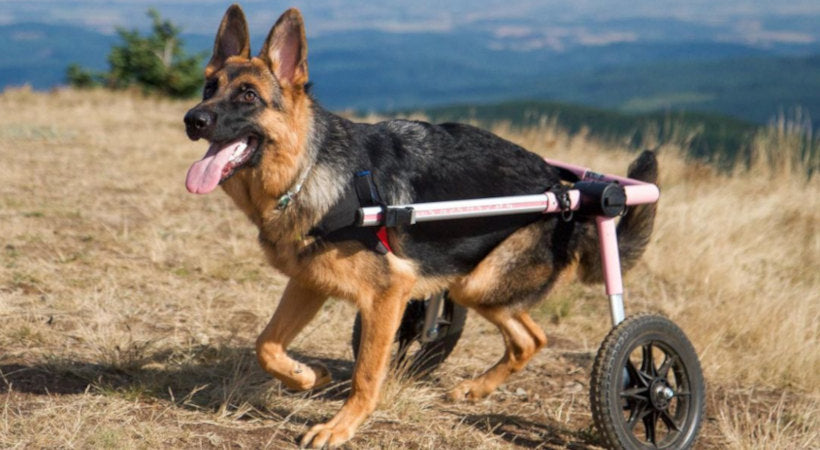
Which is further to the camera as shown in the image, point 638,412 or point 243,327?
point 243,327

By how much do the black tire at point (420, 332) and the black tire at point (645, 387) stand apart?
1.24 meters

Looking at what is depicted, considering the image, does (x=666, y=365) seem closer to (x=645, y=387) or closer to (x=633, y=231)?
(x=645, y=387)

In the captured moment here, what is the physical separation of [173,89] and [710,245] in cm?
1773

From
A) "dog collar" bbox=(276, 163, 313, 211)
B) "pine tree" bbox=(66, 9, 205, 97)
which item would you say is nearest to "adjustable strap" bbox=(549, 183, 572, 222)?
"dog collar" bbox=(276, 163, 313, 211)

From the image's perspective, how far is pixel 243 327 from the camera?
19.3ft

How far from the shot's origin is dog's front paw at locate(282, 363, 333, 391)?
14.8 ft

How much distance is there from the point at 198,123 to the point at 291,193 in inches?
23.0

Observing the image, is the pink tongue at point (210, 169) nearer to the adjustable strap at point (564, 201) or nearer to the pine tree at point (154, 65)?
the adjustable strap at point (564, 201)

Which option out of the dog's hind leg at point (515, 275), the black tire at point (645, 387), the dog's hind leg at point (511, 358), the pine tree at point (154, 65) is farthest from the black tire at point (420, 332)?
the pine tree at point (154, 65)

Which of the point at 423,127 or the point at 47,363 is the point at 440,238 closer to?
the point at 423,127

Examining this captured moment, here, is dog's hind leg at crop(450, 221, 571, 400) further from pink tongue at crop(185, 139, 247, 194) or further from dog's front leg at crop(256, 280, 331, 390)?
pink tongue at crop(185, 139, 247, 194)

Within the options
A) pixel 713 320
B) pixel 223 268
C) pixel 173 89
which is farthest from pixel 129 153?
pixel 173 89

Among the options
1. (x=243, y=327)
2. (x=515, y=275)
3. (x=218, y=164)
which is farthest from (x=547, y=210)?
(x=243, y=327)

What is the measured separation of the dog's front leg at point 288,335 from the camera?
4418 mm
